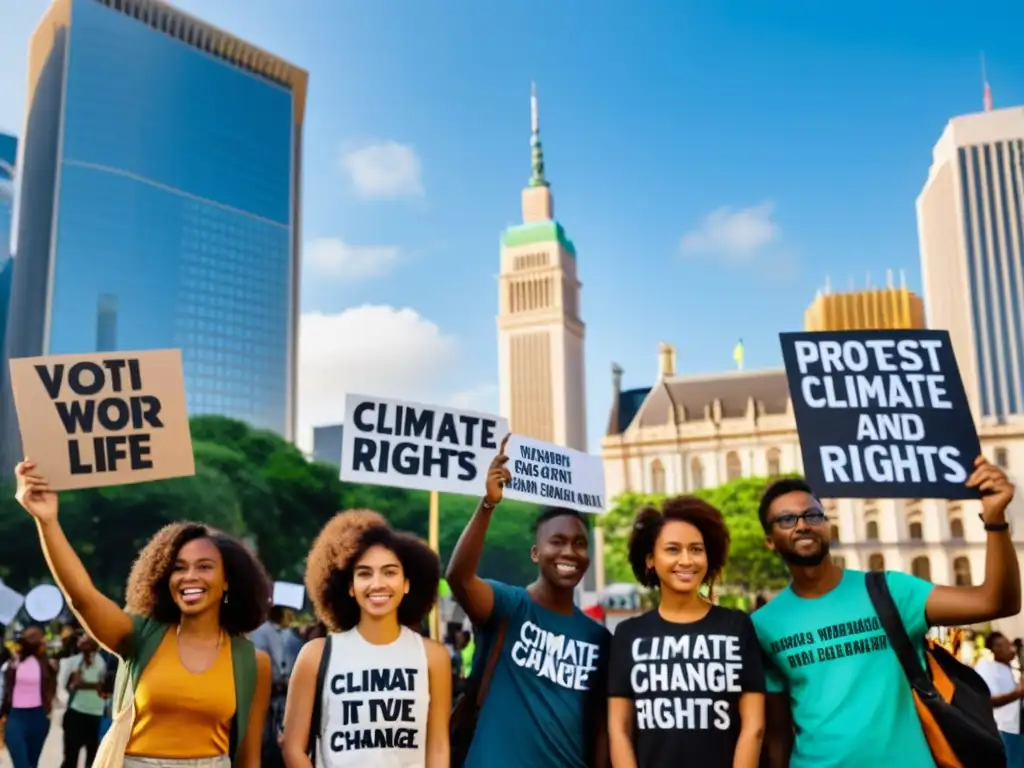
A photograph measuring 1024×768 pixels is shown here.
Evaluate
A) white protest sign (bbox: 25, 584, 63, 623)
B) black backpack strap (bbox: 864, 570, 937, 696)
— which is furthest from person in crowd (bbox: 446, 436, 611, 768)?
white protest sign (bbox: 25, 584, 63, 623)

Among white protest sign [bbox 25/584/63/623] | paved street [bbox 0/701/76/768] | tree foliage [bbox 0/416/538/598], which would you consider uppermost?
tree foliage [bbox 0/416/538/598]

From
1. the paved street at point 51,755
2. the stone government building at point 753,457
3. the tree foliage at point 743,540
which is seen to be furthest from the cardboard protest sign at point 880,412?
the stone government building at point 753,457

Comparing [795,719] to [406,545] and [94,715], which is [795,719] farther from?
[94,715]

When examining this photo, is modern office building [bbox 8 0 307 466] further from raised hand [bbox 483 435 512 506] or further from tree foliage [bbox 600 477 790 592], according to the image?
raised hand [bbox 483 435 512 506]

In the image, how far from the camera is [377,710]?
132 inches

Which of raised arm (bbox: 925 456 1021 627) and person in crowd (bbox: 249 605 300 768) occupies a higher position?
raised arm (bbox: 925 456 1021 627)

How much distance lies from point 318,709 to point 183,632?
55 cm

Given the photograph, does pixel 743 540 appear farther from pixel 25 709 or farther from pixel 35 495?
pixel 35 495

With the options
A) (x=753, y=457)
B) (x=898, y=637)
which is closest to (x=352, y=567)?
(x=898, y=637)

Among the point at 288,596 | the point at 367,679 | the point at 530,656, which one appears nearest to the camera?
the point at 367,679

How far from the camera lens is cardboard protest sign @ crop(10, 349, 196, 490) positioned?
3859 mm

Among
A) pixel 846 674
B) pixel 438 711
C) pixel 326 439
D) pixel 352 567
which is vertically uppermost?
pixel 326 439

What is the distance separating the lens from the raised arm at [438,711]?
134 inches

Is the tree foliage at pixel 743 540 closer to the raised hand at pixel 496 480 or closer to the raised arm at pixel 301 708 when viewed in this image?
the raised hand at pixel 496 480
